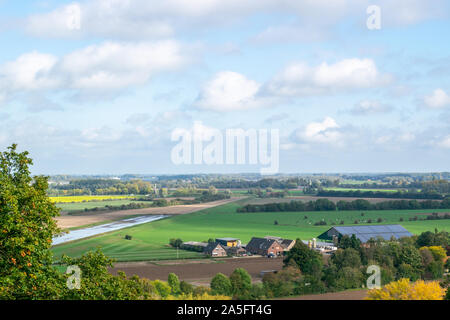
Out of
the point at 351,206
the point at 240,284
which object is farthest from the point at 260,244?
the point at 351,206

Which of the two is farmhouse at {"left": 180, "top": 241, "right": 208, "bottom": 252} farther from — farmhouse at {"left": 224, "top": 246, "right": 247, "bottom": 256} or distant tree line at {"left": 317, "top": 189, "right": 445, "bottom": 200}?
distant tree line at {"left": 317, "top": 189, "right": 445, "bottom": 200}

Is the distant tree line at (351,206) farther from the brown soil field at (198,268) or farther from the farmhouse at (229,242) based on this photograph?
the brown soil field at (198,268)

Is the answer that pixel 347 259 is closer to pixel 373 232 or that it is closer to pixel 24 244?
pixel 373 232

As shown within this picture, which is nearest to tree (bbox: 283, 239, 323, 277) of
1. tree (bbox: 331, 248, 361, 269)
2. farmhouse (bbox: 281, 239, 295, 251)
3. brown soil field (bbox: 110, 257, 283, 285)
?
tree (bbox: 331, 248, 361, 269)

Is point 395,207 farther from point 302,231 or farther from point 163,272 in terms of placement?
point 163,272

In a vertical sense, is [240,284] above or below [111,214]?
above
